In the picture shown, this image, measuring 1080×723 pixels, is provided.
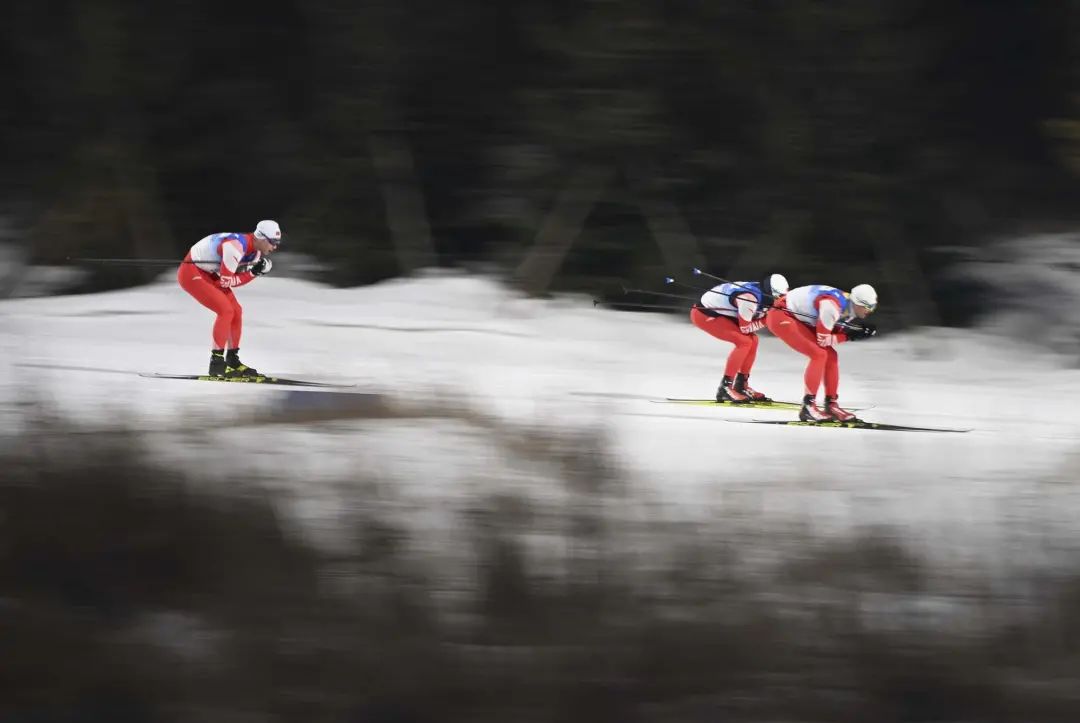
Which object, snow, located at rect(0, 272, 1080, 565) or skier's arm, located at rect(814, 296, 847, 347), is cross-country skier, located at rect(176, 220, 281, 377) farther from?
skier's arm, located at rect(814, 296, 847, 347)

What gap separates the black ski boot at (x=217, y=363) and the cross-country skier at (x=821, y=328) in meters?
4.05

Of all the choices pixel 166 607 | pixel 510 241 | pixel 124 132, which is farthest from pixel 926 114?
pixel 166 607

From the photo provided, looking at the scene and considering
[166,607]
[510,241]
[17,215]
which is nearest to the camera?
[166,607]

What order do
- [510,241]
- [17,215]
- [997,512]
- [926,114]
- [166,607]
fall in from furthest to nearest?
[17,215] → [510,241] → [926,114] → [997,512] → [166,607]

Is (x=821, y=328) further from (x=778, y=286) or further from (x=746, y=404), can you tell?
(x=746, y=404)

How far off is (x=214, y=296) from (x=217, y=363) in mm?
512

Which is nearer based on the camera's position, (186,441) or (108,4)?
(186,441)

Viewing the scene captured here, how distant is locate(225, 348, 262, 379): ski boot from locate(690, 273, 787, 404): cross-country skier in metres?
3.30

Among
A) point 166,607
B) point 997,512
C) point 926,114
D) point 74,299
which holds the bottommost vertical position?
point 166,607

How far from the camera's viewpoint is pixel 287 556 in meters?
5.96

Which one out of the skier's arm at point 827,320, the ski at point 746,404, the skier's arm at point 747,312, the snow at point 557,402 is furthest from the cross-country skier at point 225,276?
the skier's arm at point 827,320

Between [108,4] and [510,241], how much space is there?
491 centimetres

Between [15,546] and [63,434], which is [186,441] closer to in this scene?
[63,434]

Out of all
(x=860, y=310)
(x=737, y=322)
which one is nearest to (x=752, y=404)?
(x=737, y=322)
